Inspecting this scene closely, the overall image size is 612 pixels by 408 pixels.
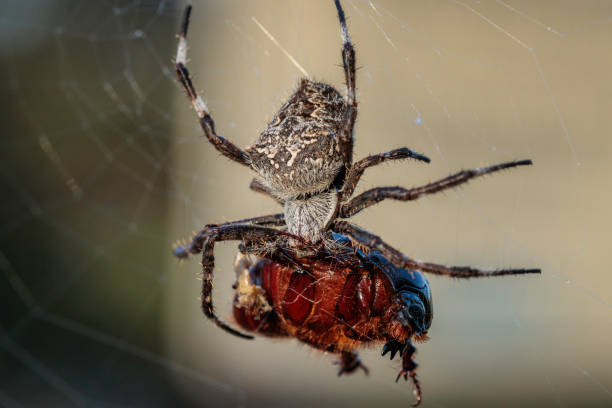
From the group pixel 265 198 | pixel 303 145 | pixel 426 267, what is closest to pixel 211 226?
pixel 303 145

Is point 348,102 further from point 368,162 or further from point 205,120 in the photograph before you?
point 205,120

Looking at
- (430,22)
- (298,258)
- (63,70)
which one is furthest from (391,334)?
(63,70)

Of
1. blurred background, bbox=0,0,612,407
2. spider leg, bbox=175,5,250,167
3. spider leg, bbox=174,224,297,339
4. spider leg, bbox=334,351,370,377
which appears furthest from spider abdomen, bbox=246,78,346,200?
spider leg, bbox=334,351,370,377

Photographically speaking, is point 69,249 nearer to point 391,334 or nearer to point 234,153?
point 234,153

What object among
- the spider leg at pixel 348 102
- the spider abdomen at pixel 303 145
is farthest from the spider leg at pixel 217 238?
the spider leg at pixel 348 102

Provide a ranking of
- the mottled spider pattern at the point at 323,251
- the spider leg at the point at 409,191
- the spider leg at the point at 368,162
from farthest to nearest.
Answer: the spider leg at the point at 368,162 → the spider leg at the point at 409,191 → the mottled spider pattern at the point at 323,251

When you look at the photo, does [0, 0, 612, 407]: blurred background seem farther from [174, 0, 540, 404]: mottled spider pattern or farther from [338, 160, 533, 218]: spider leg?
[338, 160, 533, 218]: spider leg

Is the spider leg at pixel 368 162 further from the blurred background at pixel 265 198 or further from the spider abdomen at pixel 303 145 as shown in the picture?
the blurred background at pixel 265 198

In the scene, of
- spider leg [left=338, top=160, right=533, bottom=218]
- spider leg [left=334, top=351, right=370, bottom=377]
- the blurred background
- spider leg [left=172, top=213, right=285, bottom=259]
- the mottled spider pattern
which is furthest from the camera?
the blurred background
